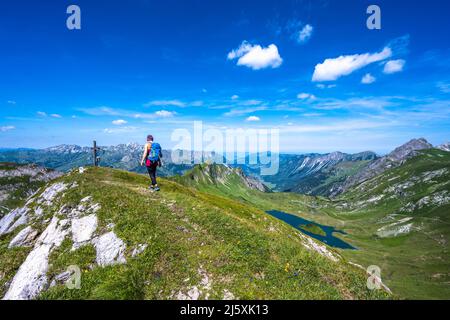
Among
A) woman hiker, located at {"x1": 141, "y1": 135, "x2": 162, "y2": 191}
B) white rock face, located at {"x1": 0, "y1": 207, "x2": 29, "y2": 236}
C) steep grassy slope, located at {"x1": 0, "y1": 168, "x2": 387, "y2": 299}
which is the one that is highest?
woman hiker, located at {"x1": 141, "y1": 135, "x2": 162, "y2": 191}

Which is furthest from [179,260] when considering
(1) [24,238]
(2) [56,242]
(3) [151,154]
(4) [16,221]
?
(4) [16,221]

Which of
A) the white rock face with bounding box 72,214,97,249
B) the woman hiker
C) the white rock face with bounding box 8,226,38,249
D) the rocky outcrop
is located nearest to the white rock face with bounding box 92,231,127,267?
the rocky outcrop

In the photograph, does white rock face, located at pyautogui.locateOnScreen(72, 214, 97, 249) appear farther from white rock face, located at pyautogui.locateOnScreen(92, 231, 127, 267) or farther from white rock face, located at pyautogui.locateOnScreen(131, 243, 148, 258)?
white rock face, located at pyautogui.locateOnScreen(131, 243, 148, 258)

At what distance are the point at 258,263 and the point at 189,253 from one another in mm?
5199

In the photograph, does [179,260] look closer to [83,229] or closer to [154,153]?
[83,229]

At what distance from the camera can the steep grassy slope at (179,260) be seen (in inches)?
607

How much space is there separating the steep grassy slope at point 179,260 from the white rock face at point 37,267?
0.88 feet

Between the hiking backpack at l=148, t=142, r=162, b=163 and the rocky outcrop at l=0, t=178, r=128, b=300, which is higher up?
the hiking backpack at l=148, t=142, r=162, b=163

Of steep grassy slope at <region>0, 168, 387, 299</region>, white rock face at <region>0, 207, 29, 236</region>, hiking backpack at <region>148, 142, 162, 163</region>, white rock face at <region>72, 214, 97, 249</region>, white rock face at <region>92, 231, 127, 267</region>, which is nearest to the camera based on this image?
steep grassy slope at <region>0, 168, 387, 299</region>

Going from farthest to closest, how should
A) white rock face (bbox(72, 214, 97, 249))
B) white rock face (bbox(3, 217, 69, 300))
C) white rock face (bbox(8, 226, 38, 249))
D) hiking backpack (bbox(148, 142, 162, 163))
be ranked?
hiking backpack (bbox(148, 142, 162, 163)) → white rock face (bbox(8, 226, 38, 249)) → white rock face (bbox(72, 214, 97, 249)) → white rock face (bbox(3, 217, 69, 300))

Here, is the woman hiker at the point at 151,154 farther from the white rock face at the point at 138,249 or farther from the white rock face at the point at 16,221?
the white rock face at the point at 16,221

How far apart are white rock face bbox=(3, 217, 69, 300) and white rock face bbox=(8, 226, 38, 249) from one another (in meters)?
2.60

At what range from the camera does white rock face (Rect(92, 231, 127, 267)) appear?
18.3m
